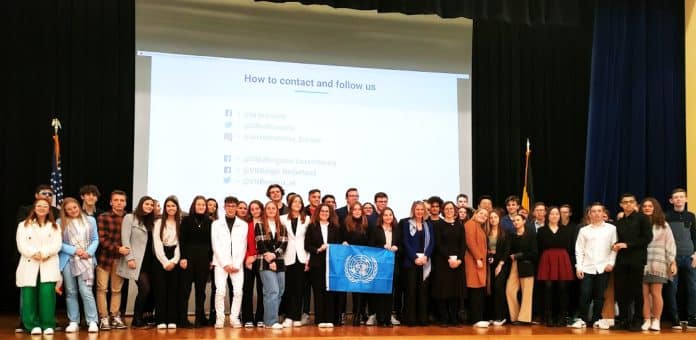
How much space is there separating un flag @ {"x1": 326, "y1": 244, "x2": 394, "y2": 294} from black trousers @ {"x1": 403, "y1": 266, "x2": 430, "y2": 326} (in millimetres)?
172

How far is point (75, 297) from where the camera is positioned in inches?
260

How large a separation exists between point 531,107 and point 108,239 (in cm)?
615

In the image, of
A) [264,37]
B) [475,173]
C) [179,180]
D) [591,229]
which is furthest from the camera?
[475,173]

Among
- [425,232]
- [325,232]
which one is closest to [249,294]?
[325,232]

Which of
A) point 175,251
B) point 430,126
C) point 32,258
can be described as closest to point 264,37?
point 430,126

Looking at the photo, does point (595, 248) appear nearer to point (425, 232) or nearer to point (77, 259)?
point (425, 232)

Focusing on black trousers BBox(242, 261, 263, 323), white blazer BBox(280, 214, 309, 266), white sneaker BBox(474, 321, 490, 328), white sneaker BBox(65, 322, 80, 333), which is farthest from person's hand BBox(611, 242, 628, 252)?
white sneaker BBox(65, 322, 80, 333)

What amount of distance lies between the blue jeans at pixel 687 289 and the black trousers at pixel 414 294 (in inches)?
98.6

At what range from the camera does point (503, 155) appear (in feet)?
33.4

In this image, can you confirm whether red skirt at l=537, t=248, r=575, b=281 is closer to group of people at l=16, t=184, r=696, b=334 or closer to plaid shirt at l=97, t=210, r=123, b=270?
group of people at l=16, t=184, r=696, b=334

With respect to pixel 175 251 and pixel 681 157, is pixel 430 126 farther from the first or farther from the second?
pixel 175 251

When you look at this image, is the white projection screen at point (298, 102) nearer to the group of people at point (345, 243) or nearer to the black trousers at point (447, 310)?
the group of people at point (345, 243)

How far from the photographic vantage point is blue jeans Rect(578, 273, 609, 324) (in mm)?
7309

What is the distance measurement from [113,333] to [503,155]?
5802 mm
